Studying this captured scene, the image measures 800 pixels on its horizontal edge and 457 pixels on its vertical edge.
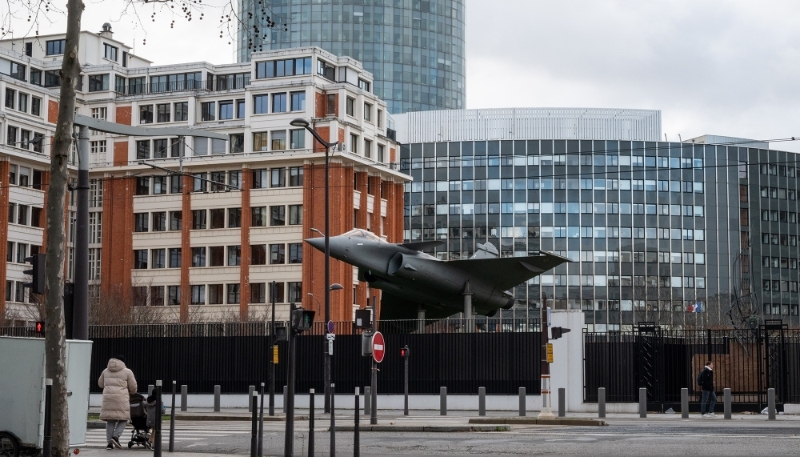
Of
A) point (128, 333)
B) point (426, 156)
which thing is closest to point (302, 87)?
point (426, 156)

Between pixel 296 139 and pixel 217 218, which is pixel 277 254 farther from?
pixel 296 139

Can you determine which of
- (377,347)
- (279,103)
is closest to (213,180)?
(279,103)

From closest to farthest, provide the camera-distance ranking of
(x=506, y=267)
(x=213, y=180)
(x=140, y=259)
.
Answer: (x=506, y=267)
(x=213, y=180)
(x=140, y=259)

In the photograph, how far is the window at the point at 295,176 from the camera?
80688 millimetres

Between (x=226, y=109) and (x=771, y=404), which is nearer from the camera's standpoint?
(x=771, y=404)

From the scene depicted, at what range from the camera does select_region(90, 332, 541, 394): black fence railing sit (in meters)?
36.3

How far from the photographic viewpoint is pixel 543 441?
64.7 feet

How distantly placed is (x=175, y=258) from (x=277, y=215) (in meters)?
8.80

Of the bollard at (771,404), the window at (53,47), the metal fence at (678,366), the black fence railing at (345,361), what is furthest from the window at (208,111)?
the bollard at (771,404)

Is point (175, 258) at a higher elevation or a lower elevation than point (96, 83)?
lower

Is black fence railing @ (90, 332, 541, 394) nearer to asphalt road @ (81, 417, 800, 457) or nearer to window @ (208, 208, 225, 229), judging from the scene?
asphalt road @ (81, 417, 800, 457)

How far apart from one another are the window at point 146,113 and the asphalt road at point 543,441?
61429 mm

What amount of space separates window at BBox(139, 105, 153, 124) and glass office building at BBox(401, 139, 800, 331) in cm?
3111

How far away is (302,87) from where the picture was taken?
261 feet
